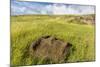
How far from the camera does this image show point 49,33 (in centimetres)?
212

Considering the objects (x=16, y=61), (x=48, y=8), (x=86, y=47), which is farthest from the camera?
(x=86, y=47)

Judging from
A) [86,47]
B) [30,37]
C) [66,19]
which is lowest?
[86,47]

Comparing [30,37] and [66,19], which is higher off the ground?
[66,19]

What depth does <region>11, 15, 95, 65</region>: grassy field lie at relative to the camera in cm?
199

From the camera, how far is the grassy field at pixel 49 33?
1.99 m

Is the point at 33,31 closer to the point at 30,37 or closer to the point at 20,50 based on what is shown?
the point at 30,37

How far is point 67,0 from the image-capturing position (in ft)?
7.24

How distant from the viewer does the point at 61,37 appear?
2.17 m

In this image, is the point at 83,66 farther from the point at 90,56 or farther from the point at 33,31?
the point at 33,31

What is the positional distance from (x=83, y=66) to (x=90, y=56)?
5.9 inches

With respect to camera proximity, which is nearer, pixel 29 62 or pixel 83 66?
pixel 29 62

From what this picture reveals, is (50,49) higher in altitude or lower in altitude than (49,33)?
lower

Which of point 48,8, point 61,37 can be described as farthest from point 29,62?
point 48,8

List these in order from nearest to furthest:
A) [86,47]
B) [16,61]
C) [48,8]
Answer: [16,61], [48,8], [86,47]
